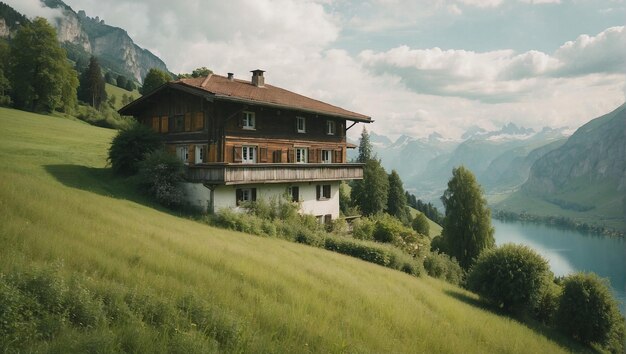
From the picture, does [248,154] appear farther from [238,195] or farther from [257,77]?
[257,77]

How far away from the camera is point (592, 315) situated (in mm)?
21328

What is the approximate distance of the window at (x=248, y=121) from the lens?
3146cm

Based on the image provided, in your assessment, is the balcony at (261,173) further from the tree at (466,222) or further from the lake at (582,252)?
the lake at (582,252)

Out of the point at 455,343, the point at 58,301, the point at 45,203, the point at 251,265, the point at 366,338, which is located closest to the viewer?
the point at 58,301

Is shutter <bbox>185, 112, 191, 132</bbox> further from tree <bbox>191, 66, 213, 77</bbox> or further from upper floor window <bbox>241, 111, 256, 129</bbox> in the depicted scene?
tree <bbox>191, 66, 213, 77</bbox>

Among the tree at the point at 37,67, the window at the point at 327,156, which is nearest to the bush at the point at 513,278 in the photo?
the window at the point at 327,156

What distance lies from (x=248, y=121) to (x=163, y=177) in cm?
800

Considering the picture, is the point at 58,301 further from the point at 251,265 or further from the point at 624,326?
the point at 624,326

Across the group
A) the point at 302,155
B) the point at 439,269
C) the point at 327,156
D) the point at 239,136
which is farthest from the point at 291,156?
the point at 439,269

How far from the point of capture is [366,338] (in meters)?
10.4

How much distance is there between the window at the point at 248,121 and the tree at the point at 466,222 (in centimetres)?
2561

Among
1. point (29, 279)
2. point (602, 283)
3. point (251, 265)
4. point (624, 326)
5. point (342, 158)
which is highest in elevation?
point (342, 158)

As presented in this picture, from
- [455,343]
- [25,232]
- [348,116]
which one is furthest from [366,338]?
[348,116]

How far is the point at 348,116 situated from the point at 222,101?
1299 cm
